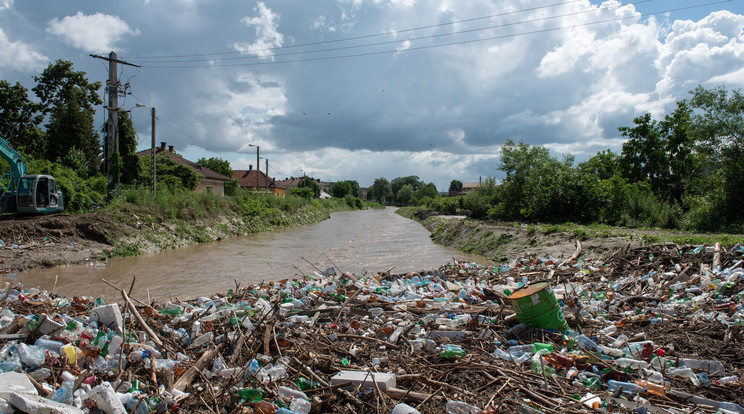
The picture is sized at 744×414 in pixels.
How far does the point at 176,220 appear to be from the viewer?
59.8ft

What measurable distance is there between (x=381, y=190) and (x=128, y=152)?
11030 cm

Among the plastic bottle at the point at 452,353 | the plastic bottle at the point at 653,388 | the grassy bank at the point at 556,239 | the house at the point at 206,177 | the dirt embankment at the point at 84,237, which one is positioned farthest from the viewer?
the house at the point at 206,177

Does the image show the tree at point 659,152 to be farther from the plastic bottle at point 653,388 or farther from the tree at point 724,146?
the plastic bottle at point 653,388

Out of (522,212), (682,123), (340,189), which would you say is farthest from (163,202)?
(340,189)

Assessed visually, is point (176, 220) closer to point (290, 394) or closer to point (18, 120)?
point (290, 394)

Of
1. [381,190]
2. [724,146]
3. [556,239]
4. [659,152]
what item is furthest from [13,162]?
[381,190]

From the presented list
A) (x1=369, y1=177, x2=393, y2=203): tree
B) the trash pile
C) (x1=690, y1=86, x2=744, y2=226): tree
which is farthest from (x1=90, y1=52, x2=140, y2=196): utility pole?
(x1=369, y1=177, x2=393, y2=203): tree

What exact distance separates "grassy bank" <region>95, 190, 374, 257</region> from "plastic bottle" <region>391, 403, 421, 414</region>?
13363mm

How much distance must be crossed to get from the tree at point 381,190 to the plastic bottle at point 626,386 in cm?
12839

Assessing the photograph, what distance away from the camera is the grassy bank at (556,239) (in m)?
9.70

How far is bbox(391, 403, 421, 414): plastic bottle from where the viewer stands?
2.78 meters

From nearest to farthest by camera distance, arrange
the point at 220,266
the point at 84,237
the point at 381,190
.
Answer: the point at 220,266
the point at 84,237
the point at 381,190

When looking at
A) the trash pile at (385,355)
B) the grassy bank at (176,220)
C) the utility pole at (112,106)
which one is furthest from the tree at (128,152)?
the trash pile at (385,355)

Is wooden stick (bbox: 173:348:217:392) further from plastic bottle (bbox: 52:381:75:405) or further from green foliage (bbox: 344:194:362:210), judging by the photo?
green foliage (bbox: 344:194:362:210)
